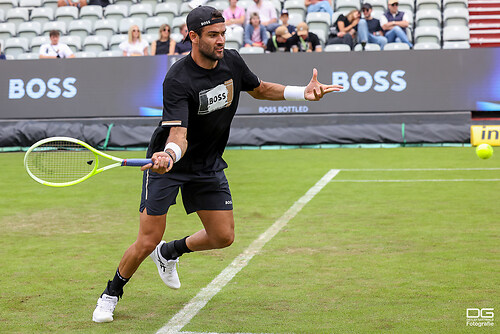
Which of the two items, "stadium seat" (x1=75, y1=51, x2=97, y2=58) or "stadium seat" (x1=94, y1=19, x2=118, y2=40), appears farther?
"stadium seat" (x1=94, y1=19, x2=118, y2=40)

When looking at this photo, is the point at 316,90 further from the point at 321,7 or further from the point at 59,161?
the point at 321,7

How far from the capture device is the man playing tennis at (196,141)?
4.62m

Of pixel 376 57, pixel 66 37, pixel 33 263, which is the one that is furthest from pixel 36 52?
pixel 33 263

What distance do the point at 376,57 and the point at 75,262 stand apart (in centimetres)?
1130

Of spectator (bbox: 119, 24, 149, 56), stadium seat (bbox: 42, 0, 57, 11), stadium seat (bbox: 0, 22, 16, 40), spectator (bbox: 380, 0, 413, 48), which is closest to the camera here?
spectator (bbox: 380, 0, 413, 48)

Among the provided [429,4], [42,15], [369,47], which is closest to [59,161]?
[369,47]

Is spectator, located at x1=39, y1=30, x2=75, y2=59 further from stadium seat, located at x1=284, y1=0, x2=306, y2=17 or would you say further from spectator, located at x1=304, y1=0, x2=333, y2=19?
spectator, located at x1=304, y1=0, x2=333, y2=19

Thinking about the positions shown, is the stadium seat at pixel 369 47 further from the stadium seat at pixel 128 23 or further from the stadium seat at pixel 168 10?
the stadium seat at pixel 128 23

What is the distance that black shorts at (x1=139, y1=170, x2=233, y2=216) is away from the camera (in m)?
4.76

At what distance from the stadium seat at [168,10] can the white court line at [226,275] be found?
437 inches

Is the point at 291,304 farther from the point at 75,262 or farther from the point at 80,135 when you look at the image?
the point at 80,135

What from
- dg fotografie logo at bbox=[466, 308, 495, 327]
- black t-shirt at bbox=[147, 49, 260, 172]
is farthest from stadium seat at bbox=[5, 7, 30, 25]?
dg fotografie logo at bbox=[466, 308, 495, 327]

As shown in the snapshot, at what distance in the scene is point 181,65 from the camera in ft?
15.5

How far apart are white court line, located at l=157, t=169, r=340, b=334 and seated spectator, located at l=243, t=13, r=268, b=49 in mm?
8372
